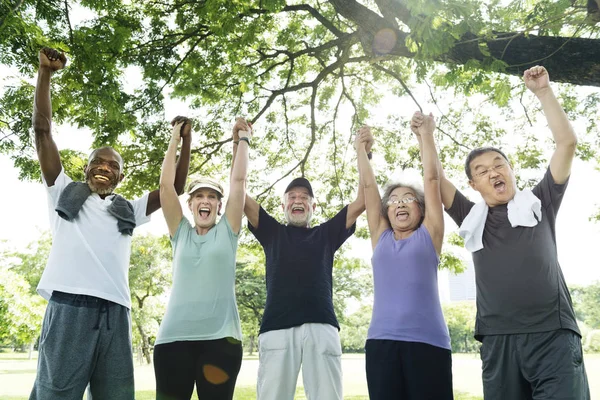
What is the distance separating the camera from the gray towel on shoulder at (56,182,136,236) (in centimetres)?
333

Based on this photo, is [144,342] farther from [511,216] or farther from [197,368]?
[511,216]

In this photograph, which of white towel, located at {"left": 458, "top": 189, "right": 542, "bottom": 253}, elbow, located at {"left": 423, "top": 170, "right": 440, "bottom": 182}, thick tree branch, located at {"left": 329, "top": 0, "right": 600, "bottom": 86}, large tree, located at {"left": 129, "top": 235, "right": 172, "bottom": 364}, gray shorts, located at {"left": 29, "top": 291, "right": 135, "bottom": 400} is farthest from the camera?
large tree, located at {"left": 129, "top": 235, "right": 172, "bottom": 364}

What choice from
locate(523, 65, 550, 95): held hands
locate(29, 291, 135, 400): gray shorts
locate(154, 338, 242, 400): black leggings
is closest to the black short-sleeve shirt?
locate(154, 338, 242, 400): black leggings

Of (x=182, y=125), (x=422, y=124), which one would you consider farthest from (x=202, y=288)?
(x=422, y=124)

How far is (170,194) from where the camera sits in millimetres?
3773

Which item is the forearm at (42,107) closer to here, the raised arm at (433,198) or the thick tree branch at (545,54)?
the raised arm at (433,198)

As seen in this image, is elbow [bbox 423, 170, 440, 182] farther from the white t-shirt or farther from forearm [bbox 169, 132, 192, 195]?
the white t-shirt

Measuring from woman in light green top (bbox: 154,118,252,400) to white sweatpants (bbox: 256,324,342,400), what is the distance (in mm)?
291

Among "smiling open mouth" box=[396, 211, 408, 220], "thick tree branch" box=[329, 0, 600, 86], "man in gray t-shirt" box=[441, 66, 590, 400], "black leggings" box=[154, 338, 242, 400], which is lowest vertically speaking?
"black leggings" box=[154, 338, 242, 400]

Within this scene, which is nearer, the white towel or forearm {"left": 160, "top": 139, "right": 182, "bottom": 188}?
the white towel

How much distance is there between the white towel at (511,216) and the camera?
9.93 ft

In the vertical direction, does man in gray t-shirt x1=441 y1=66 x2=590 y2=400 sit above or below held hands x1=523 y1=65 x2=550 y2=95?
below

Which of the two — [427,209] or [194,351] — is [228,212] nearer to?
[194,351]

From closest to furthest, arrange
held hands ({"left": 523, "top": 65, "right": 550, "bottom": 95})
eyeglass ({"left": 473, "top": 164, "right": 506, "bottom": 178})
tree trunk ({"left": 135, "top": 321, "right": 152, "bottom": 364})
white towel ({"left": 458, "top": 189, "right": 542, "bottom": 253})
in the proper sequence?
white towel ({"left": 458, "top": 189, "right": 542, "bottom": 253}) → held hands ({"left": 523, "top": 65, "right": 550, "bottom": 95}) → eyeglass ({"left": 473, "top": 164, "right": 506, "bottom": 178}) → tree trunk ({"left": 135, "top": 321, "right": 152, "bottom": 364})
